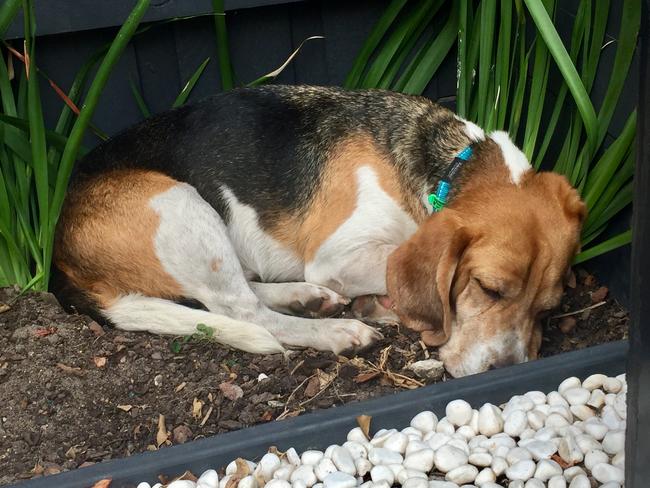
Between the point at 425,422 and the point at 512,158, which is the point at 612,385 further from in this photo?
the point at 512,158

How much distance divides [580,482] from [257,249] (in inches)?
70.5

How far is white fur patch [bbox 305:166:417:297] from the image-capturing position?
145 inches

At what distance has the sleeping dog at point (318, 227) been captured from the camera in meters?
3.23

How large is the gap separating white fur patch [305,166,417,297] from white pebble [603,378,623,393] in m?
0.99

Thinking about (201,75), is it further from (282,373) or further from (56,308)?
(282,373)

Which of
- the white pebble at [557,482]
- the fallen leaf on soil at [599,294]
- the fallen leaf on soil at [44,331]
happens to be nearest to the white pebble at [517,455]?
the white pebble at [557,482]

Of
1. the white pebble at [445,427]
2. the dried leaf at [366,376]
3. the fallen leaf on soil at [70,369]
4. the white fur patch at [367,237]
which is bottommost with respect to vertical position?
the dried leaf at [366,376]

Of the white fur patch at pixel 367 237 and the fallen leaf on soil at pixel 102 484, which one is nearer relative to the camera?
the fallen leaf on soil at pixel 102 484

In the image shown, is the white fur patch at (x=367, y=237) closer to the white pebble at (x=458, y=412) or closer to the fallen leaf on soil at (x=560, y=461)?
the white pebble at (x=458, y=412)

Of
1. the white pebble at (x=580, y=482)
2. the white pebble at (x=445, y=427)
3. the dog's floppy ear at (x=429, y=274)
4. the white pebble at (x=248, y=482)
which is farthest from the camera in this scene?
the dog's floppy ear at (x=429, y=274)

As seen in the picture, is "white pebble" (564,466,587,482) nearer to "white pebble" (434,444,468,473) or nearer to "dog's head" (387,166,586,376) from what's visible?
"white pebble" (434,444,468,473)

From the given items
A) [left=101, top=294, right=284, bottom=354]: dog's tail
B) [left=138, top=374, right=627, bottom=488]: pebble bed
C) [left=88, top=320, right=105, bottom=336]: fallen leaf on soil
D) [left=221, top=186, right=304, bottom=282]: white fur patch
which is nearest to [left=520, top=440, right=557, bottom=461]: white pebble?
[left=138, top=374, right=627, bottom=488]: pebble bed

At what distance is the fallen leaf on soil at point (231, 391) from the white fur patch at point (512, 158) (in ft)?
4.16

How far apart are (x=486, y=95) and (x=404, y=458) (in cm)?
188
